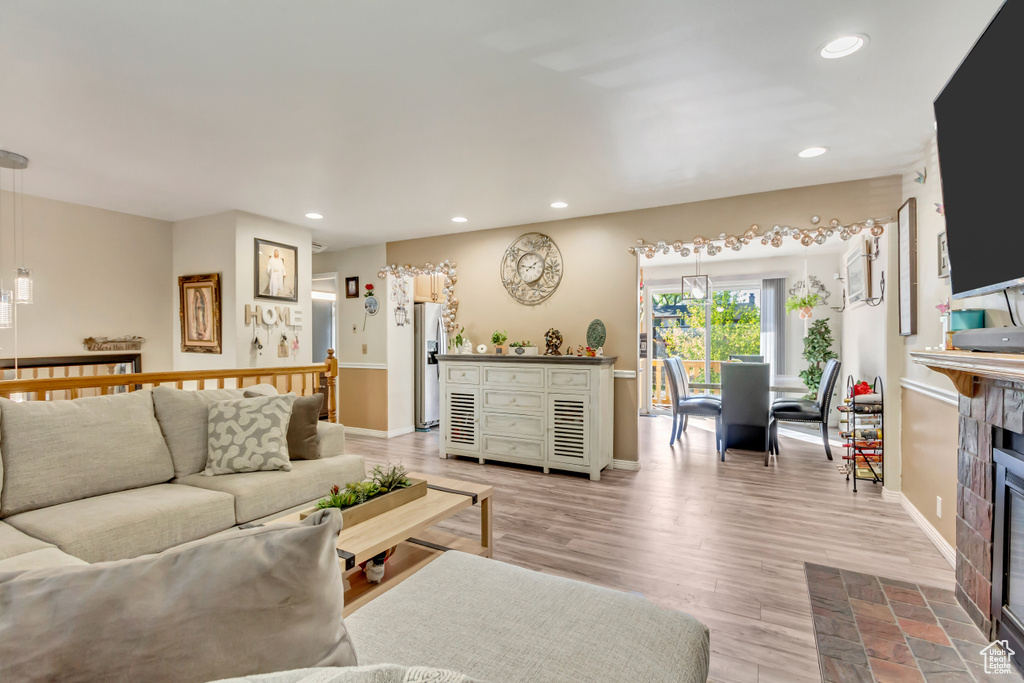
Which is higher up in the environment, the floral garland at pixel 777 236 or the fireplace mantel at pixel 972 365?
the floral garland at pixel 777 236

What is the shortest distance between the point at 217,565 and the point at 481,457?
4.24m

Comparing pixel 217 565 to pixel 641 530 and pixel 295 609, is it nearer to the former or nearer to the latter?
pixel 295 609

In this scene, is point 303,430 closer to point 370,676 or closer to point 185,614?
point 185,614

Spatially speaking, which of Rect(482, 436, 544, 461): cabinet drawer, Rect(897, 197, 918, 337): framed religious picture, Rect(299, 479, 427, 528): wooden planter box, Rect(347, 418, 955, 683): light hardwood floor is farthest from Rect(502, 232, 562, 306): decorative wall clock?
Rect(299, 479, 427, 528): wooden planter box

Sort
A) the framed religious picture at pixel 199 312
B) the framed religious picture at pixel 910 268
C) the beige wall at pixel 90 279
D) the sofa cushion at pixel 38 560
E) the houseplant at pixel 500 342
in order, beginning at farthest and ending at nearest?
the houseplant at pixel 500 342 → the framed religious picture at pixel 199 312 → the beige wall at pixel 90 279 → the framed religious picture at pixel 910 268 → the sofa cushion at pixel 38 560

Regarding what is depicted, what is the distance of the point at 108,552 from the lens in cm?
197

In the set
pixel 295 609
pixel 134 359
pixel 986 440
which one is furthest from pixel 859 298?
pixel 134 359

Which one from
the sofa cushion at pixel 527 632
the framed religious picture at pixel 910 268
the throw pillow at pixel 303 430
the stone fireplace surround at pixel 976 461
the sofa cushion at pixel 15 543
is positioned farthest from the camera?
the framed religious picture at pixel 910 268

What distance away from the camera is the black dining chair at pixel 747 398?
469cm

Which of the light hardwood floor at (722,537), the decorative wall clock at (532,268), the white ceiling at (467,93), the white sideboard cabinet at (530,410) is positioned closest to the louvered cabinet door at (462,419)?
the white sideboard cabinet at (530,410)

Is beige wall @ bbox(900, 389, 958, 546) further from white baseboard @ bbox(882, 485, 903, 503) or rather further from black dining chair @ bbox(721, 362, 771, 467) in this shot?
black dining chair @ bbox(721, 362, 771, 467)

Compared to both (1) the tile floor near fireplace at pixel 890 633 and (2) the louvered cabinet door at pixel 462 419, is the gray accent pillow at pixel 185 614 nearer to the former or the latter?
(1) the tile floor near fireplace at pixel 890 633

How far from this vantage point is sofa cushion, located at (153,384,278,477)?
8.63 ft

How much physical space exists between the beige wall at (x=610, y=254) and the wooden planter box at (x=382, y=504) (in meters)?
2.69
